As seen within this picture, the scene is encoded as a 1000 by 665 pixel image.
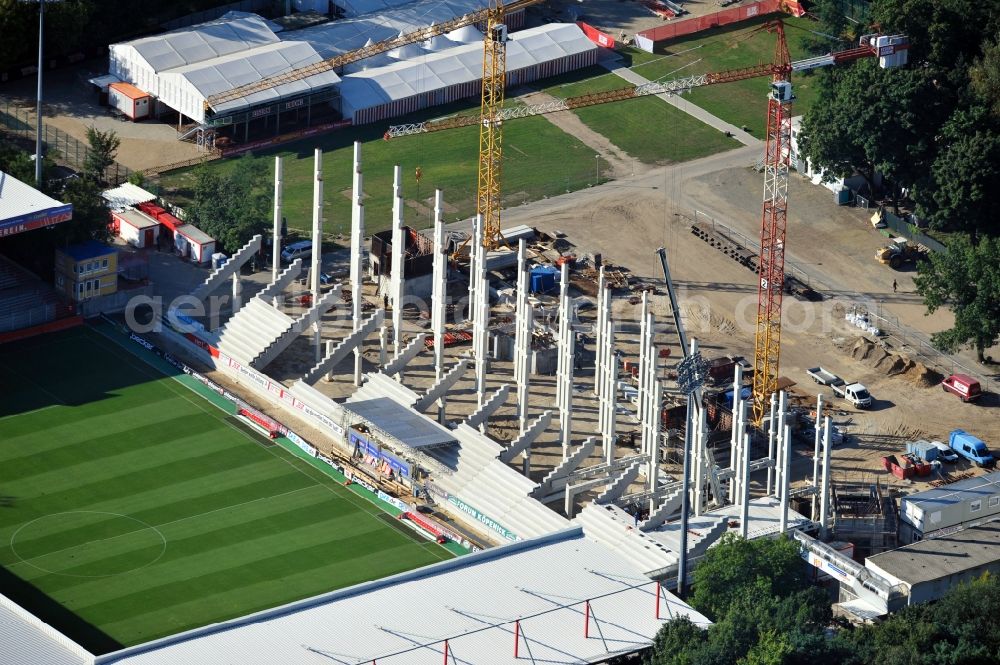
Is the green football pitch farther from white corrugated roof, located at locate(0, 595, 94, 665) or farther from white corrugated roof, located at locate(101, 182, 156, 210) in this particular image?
white corrugated roof, located at locate(101, 182, 156, 210)

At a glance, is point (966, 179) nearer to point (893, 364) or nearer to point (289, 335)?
point (893, 364)

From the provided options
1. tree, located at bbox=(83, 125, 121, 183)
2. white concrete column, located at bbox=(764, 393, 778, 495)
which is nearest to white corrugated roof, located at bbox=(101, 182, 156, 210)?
tree, located at bbox=(83, 125, 121, 183)

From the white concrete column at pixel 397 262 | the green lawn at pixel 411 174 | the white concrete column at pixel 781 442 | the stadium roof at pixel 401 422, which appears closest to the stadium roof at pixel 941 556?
the white concrete column at pixel 781 442

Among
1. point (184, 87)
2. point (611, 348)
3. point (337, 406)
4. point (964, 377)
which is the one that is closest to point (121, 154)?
point (184, 87)

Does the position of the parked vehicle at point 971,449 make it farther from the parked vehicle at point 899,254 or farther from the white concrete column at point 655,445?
the parked vehicle at point 899,254

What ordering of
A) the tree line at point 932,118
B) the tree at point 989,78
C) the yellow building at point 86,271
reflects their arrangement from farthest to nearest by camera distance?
1. the tree at point 989,78
2. the tree line at point 932,118
3. the yellow building at point 86,271
